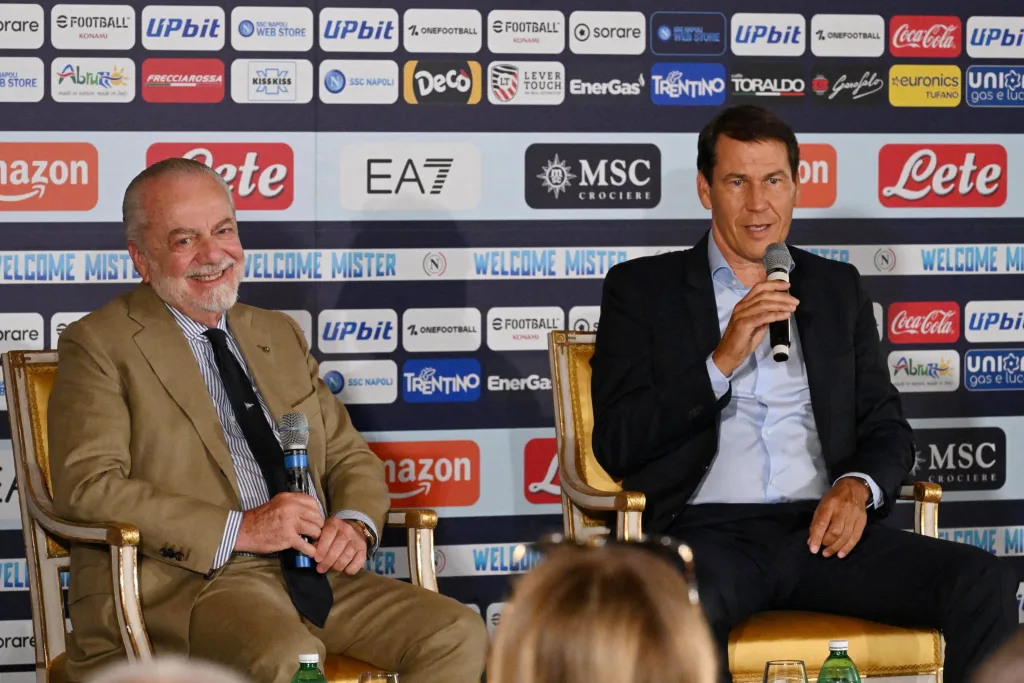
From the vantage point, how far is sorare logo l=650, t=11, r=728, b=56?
4855 mm

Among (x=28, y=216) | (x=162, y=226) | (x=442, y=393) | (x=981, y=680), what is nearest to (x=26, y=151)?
(x=28, y=216)

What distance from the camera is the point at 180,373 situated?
337 centimetres

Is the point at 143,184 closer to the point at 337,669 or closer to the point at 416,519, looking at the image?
the point at 416,519

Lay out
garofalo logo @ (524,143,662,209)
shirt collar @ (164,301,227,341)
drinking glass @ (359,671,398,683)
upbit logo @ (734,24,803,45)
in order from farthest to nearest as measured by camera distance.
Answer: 1. upbit logo @ (734,24,803,45)
2. garofalo logo @ (524,143,662,209)
3. shirt collar @ (164,301,227,341)
4. drinking glass @ (359,671,398,683)

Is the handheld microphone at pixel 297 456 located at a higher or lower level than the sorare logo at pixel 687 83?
lower

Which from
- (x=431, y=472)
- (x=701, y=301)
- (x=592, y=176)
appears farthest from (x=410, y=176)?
(x=701, y=301)

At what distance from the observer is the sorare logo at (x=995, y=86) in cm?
504

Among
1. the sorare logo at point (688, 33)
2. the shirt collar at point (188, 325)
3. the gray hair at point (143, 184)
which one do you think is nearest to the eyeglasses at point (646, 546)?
the shirt collar at point (188, 325)

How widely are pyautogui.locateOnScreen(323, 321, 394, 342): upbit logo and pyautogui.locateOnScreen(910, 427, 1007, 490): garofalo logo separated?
2.06 meters

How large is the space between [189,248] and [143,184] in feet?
0.73

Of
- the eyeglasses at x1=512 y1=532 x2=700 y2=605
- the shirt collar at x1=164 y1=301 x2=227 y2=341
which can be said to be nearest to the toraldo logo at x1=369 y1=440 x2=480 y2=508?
the shirt collar at x1=164 y1=301 x2=227 y2=341

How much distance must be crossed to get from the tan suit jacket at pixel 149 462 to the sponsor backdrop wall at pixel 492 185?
1179 millimetres

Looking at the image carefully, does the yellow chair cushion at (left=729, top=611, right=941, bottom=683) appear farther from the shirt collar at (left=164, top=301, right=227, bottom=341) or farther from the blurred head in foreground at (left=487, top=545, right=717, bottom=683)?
the blurred head in foreground at (left=487, top=545, right=717, bottom=683)

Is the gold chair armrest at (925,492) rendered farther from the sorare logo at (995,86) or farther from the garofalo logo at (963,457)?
the sorare logo at (995,86)
